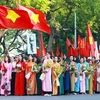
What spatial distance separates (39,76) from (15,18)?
3.80m

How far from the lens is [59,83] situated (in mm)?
20031

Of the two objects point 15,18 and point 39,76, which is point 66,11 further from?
point 15,18

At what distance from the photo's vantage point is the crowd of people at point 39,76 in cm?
1975

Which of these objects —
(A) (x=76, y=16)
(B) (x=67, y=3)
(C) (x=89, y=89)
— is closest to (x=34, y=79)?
(C) (x=89, y=89)

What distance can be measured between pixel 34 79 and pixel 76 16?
17410 mm

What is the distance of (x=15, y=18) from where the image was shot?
17.0m

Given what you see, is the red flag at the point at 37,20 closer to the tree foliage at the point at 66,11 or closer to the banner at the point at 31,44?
the banner at the point at 31,44

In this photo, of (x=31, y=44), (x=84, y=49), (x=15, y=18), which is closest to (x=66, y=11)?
(x=84, y=49)

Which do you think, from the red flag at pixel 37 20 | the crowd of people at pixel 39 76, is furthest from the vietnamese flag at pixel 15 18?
the crowd of people at pixel 39 76

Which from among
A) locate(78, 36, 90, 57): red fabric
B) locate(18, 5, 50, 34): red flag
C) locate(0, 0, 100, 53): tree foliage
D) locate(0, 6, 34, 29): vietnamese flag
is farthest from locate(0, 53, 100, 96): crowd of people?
locate(0, 0, 100, 53): tree foliage

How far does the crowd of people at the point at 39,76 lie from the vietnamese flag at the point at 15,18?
117 inches

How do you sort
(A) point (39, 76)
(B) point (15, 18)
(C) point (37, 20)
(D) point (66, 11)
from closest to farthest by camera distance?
(B) point (15, 18) → (C) point (37, 20) → (A) point (39, 76) → (D) point (66, 11)

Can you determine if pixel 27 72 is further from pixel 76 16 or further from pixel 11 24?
pixel 76 16

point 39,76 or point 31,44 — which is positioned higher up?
point 31,44
